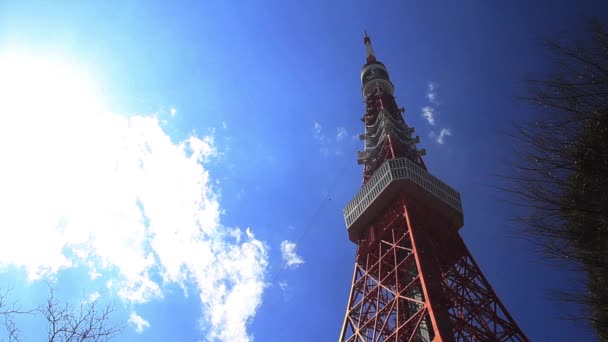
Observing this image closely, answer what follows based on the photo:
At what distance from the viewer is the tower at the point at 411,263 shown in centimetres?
1861

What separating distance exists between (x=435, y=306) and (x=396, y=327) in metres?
1.78

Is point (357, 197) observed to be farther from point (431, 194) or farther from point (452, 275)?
point (452, 275)

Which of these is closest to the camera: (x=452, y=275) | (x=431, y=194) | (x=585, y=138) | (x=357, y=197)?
(x=585, y=138)

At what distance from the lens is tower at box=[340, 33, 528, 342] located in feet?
61.1

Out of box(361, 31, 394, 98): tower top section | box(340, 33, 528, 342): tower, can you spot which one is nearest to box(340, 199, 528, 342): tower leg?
box(340, 33, 528, 342): tower

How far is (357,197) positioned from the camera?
26719mm

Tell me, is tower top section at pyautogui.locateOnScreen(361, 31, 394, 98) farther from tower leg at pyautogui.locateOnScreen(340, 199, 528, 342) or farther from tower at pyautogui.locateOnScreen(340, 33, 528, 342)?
tower leg at pyautogui.locateOnScreen(340, 199, 528, 342)

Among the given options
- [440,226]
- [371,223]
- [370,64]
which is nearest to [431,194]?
[440,226]

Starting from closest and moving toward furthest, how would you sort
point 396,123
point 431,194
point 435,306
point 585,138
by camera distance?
1. point 585,138
2. point 435,306
3. point 431,194
4. point 396,123

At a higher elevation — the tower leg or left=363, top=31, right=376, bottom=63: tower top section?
left=363, top=31, right=376, bottom=63: tower top section

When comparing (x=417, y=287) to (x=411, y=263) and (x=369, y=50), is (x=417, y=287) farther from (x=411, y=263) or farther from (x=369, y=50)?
(x=369, y=50)

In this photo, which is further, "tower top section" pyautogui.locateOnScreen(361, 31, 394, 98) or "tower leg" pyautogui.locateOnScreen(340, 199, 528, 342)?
"tower top section" pyautogui.locateOnScreen(361, 31, 394, 98)

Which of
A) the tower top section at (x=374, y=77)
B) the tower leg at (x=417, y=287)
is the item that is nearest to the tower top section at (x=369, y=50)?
the tower top section at (x=374, y=77)

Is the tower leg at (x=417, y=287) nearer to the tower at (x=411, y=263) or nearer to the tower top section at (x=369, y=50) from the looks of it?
the tower at (x=411, y=263)
